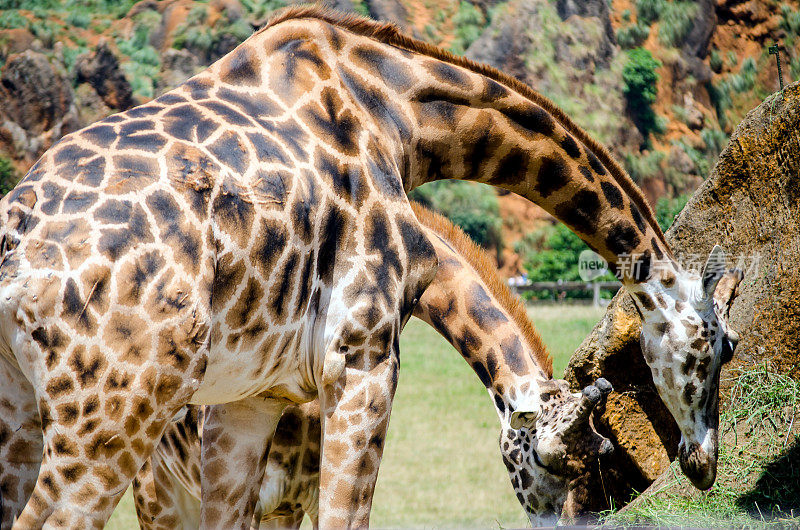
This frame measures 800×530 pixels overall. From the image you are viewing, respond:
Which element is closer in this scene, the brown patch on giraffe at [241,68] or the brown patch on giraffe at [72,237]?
the brown patch on giraffe at [72,237]

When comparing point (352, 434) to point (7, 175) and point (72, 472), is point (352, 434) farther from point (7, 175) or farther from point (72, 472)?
point (7, 175)

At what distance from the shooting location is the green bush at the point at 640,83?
29812 millimetres

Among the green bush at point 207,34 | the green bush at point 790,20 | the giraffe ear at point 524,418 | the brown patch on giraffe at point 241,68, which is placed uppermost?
the brown patch on giraffe at point 241,68

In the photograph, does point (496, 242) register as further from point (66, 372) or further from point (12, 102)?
point (66, 372)

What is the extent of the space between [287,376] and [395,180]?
0.79 m

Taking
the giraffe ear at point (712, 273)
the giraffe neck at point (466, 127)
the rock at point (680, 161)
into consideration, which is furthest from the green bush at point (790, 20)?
the giraffe neck at point (466, 127)

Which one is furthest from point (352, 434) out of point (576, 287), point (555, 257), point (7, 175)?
point (555, 257)

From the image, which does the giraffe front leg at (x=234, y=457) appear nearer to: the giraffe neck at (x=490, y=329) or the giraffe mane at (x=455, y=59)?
the giraffe neck at (x=490, y=329)

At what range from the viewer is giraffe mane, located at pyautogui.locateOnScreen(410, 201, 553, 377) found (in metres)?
3.84

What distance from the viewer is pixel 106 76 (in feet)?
88.1

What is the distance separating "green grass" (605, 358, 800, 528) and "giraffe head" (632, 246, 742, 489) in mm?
262

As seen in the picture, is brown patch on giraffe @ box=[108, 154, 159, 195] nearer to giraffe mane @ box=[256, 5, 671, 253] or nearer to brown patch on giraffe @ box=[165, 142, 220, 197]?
brown patch on giraffe @ box=[165, 142, 220, 197]

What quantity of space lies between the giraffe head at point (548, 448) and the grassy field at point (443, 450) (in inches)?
10.5

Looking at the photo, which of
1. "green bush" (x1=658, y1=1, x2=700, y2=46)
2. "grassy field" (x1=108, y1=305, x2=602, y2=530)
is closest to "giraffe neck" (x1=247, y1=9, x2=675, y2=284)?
"grassy field" (x1=108, y1=305, x2=602, y2=530)
